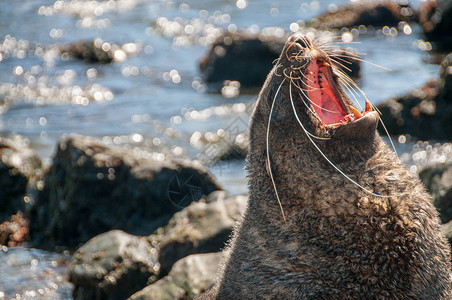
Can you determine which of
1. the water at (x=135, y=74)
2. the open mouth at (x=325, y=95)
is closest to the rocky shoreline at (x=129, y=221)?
the water at (x=135, y=74)

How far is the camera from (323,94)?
4.34m

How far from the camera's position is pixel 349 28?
19.9m

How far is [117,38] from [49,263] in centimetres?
1233

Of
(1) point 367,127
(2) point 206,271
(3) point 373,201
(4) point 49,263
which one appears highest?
(1) point 367,127

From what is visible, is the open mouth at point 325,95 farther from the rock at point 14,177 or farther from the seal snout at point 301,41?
A: the rock at point 14,177

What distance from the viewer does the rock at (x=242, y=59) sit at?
15.2 meters

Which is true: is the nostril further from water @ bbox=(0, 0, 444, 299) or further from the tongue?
water @ bbox=(0, 0, 444, 299)

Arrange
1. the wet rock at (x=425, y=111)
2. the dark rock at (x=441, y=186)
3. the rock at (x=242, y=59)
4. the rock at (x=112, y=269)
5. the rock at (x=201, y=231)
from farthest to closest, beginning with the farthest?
the rock at (x=242, y=59) < the wet rock at (x=425, y=111) < the rock at (x=201, y=231) < the rock at (x=112, y=269) < the dark rock at (x=441, y=186)

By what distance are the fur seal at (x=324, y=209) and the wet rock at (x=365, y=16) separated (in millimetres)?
15918

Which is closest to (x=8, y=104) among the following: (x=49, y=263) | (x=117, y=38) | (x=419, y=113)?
(x=117, y=38)

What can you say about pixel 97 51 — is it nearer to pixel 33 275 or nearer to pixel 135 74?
pixel 135 74

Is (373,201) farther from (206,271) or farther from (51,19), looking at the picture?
(51,19)

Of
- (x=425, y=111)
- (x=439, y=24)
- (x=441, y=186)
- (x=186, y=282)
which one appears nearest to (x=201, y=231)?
(x=186, y=282)

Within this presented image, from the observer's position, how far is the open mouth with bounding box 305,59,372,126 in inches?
167
